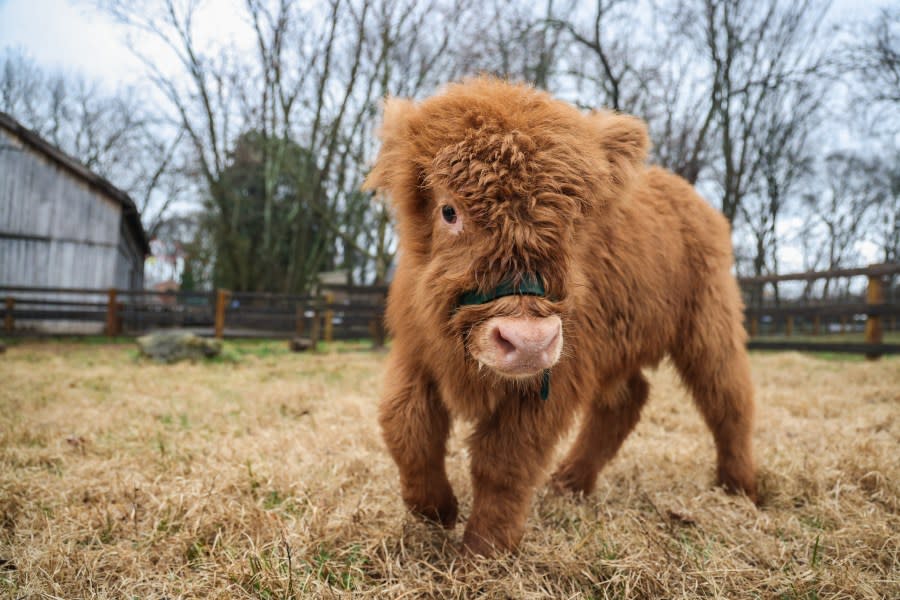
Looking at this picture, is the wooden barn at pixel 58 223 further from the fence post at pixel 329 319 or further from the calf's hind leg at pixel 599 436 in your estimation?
the calf's hind leg at pixel 599 436

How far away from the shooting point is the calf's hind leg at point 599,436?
2.95m

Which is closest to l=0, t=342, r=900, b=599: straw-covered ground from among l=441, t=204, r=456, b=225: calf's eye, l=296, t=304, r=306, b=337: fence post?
l=441, t=204, r=456, b=225: calf's eye

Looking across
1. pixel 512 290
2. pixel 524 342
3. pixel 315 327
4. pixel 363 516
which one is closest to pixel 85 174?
pixel 315 327

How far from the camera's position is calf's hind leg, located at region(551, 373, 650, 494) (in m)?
2.95

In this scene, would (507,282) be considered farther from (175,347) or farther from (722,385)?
(175,347)

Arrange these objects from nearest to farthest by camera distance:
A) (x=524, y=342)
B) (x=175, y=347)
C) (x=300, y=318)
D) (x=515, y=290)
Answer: (x=524, y=342), (x=515, y=290), (x=175, y=347), (x=300, y=318)

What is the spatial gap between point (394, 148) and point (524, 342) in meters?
1.05

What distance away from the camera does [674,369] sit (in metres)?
3.21

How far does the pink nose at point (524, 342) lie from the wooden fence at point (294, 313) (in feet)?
29.2

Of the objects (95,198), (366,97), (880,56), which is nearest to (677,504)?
(880,56)

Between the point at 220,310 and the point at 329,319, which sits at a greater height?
the point at 220,310

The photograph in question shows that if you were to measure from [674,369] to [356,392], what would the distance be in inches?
144

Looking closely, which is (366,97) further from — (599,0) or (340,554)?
(340,554)

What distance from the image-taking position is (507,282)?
1629 mm
